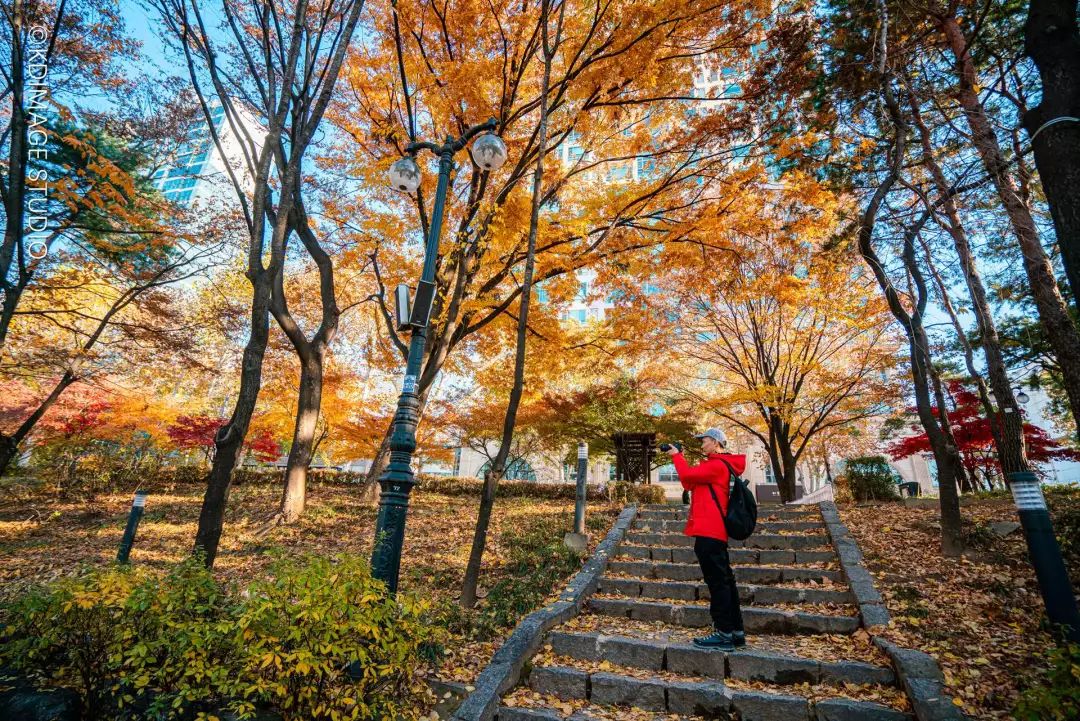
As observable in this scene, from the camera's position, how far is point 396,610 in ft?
10.9

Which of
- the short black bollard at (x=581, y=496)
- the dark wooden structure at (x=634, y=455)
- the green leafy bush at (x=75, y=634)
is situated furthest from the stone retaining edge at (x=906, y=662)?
the dark wooden structure at (x=634, y=455)

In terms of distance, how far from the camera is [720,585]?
4.59m

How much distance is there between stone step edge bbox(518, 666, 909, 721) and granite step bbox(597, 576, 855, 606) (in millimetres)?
1958

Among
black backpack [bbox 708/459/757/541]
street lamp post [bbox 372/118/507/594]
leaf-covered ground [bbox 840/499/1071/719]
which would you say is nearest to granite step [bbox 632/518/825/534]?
leaf-covered ground [bbox 840/499/1071/719]

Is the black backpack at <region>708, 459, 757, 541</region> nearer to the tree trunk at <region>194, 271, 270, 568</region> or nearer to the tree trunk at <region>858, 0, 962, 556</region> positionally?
the tree trunk at <region>858, 0, 962, 556</region>

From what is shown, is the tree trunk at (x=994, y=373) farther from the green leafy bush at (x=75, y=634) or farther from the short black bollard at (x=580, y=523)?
the green leafy bush at (x=75, y=634)

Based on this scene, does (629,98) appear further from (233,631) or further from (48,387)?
(48,387)

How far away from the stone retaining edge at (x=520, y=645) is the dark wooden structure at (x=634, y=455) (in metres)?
8.89

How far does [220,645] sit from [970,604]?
7055mm

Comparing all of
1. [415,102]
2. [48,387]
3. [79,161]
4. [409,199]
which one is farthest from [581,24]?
[48,387]

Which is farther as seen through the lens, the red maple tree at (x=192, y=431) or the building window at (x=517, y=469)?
the building window at (x=517, y=469)

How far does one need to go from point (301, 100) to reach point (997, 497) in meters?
16.0

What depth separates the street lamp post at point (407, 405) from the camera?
3.96 metres

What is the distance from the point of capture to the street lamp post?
3.96m
